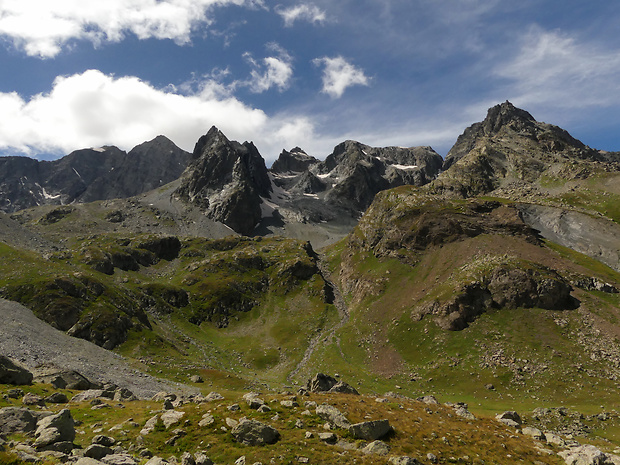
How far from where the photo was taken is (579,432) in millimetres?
50188

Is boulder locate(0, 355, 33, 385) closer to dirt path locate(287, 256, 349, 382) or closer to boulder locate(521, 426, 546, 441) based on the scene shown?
boulder locate(521, 426, 546, 441)

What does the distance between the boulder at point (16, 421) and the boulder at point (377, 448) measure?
27.4 meters

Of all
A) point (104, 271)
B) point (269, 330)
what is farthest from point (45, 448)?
point (104, 271)

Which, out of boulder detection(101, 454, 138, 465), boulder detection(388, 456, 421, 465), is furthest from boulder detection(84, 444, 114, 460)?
boulder detection(388, 456, 421, 465)

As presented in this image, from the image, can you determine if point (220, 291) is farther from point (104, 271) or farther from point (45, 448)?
point (45, 448)

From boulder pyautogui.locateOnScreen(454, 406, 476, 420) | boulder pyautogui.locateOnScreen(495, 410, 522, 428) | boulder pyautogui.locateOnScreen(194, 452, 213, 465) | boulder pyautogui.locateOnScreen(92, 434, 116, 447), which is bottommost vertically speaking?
boulder pyautogui.locateOnScreen(495, 410, 522, 428)

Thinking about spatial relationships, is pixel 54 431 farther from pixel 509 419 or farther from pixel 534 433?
pixel 509 419

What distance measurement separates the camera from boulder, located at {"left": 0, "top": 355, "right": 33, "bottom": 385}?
4457cm

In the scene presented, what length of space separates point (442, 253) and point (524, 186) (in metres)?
89.3

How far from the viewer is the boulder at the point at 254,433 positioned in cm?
2617

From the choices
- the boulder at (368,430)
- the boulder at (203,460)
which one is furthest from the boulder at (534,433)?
the boulder at (203,460)

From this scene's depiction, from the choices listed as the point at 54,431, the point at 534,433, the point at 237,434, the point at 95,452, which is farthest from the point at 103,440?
the point at 534,433

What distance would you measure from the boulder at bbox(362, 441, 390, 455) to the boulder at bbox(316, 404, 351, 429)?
3255mm

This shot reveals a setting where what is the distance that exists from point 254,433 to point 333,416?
8122mm
